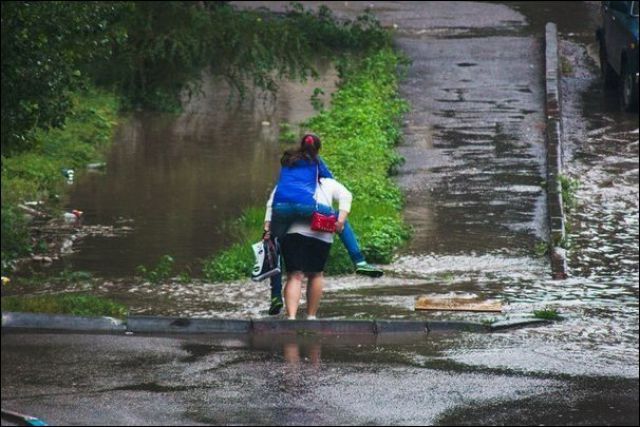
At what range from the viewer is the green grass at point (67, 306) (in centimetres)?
1238

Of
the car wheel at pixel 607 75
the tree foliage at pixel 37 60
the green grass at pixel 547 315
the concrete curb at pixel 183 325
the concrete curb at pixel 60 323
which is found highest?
the tree foliage at pixel 37 60

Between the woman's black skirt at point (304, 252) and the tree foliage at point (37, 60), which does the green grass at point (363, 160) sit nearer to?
the woman's black skirt at point (304, 252)

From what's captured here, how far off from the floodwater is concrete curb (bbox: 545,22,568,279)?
16 cm

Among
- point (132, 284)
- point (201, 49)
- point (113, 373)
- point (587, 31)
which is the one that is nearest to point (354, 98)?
point (201, 49)

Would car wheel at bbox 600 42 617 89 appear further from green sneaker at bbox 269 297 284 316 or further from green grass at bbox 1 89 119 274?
green sneaker at bbox 269 297 284 316

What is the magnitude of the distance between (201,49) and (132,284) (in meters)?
9.70

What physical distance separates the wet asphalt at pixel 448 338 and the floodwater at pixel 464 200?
4cm

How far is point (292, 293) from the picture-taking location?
508 inches

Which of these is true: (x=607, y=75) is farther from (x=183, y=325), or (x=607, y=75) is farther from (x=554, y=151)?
(x=183, y=325)

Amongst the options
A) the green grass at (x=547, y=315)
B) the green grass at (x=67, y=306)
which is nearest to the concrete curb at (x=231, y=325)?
the green grass at (x=67, y=306)

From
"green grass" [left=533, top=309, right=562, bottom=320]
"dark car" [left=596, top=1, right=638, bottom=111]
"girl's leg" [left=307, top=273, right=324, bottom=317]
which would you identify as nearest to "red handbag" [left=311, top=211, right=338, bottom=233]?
"girl's leg" [left=307, top=273, right=324, bottom=317]

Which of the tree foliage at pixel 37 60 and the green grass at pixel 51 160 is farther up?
the tree foliage at pixel 37 60

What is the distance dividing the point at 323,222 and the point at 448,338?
150 cm


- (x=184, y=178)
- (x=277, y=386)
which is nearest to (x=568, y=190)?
(x=184, y=178)
